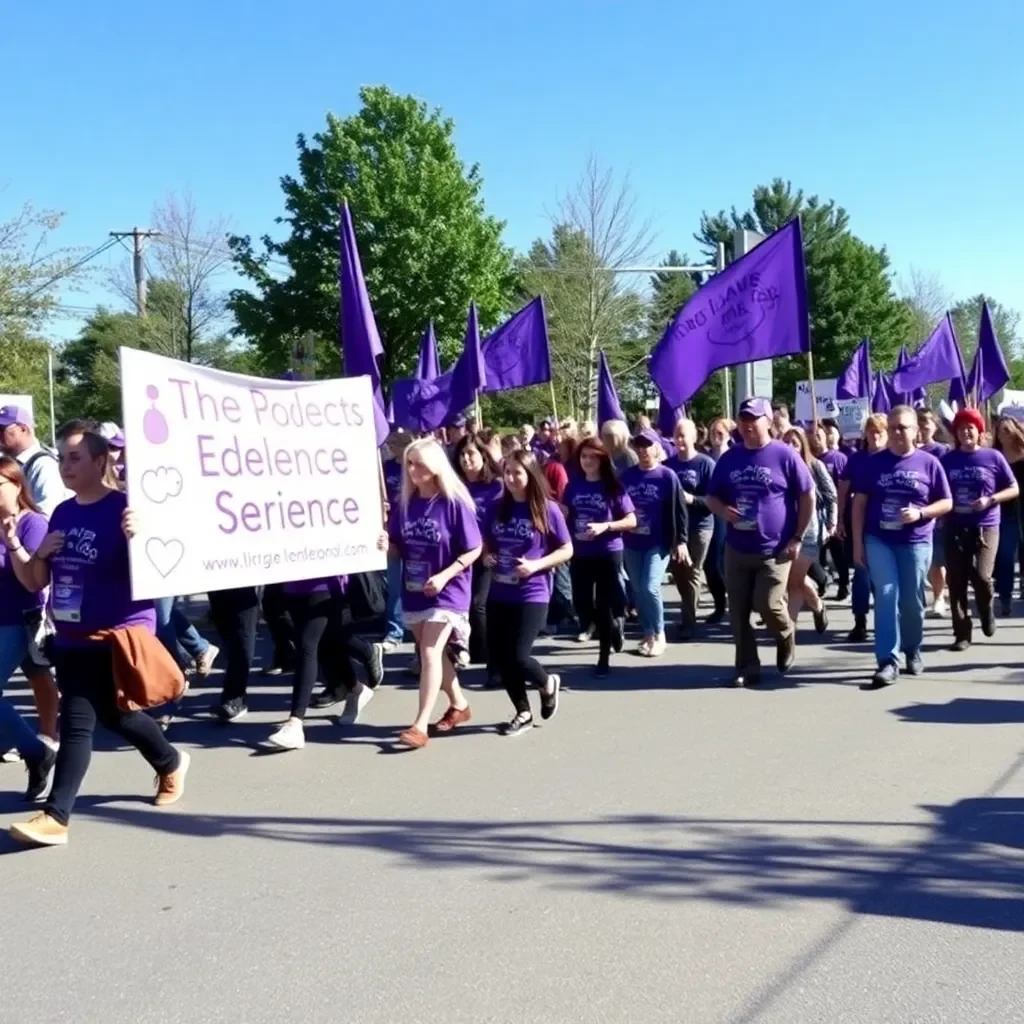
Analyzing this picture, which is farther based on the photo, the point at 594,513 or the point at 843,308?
the point at 843,308

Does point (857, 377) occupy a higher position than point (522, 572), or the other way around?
point (857, 377)

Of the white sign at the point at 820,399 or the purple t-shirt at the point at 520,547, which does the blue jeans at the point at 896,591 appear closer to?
the purple t-shirt at the point at 520,547

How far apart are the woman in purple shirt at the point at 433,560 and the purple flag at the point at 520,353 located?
715cm

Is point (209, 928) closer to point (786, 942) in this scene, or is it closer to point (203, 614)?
→ point (786, 942)

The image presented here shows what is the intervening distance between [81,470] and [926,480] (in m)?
5.61

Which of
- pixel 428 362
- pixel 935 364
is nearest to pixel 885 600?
pixel 428 362

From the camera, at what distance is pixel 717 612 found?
1168 cm

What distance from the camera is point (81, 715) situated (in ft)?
18.1

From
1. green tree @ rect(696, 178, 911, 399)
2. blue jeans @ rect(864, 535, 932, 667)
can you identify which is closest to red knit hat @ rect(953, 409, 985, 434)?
blue jeans @ rect(864, 535, 932, 667)

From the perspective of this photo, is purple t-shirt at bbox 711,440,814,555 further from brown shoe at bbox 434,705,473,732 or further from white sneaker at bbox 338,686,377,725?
white sneaker at bbox 338,686,377,725

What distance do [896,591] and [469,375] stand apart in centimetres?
585

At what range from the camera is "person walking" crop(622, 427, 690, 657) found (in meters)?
9.95

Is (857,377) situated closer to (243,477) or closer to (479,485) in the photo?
(479,485)

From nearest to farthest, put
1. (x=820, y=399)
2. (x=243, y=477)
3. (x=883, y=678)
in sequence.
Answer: (x=243, y=477) → (x=883, y=678) → (x=820, y=399)
